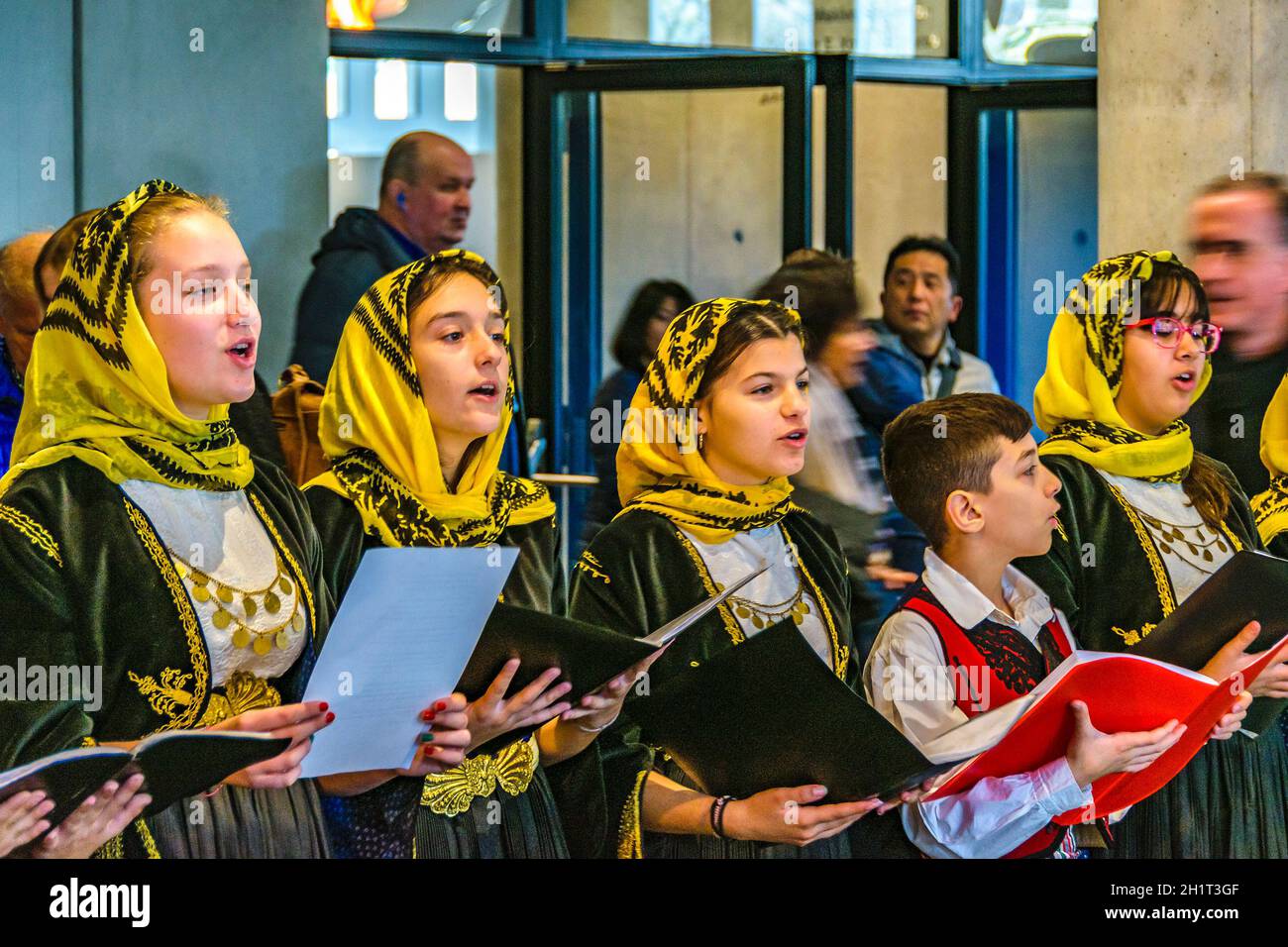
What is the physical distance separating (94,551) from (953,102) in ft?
10.5

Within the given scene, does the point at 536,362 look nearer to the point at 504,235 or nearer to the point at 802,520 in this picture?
the point at 504,235

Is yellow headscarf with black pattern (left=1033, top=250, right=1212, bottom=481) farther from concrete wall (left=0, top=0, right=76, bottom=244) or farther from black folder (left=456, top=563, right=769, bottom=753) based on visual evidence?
concrete wall (left=0, top=0, right=76, bottom=244)

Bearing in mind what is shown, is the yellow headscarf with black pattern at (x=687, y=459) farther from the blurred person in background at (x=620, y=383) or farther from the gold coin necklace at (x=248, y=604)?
the gold coin necklace at (x=248, y=604)

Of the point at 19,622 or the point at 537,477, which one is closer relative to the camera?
the point at 19,622

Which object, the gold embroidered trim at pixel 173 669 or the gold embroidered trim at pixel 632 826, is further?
the gold embroidered trim at pixel 632 826

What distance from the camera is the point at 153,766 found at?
2.31 m

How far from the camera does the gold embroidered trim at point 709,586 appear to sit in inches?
116

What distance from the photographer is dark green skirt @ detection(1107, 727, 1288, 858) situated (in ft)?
11.0

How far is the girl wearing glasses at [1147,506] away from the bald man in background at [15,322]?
1755 mm

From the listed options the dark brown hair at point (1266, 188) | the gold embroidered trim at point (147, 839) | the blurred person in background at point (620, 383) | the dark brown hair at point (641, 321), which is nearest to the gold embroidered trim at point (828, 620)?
the blurred person in background at point (620, 383)

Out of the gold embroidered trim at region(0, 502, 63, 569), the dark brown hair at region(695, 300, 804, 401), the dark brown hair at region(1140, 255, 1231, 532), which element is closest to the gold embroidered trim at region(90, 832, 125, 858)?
the gold embroidered trim at region(0, 502, 63, 569)

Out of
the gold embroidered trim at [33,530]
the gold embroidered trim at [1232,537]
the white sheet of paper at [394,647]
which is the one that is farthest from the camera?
the gold embroidered trim at [1232,537]

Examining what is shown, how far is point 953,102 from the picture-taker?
197 inches
